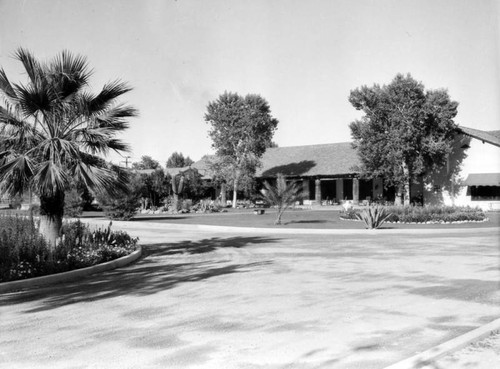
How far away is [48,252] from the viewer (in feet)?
32.3

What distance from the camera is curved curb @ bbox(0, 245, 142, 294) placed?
840 cm

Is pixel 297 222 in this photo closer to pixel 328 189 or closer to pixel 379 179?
pixel 379 179

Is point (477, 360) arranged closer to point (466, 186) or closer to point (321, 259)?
point (321, 259)

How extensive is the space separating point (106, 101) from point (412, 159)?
3117cm

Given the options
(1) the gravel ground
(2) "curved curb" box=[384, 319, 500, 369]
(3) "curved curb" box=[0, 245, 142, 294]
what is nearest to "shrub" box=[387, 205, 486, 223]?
(3) "curved curb" box=[0, 245, 142, 294]

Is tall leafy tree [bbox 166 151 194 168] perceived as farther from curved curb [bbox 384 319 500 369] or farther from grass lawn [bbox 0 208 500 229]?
curved curb [bbox 384 319 500 369]

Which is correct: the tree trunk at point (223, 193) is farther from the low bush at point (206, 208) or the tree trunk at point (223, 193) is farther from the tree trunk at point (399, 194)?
the tree trunk at point (399, 194)

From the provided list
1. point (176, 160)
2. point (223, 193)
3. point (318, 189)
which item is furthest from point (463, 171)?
point (176, 160)

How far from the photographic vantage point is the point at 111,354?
489cm

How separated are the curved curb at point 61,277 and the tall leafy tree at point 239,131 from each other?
3843 cm

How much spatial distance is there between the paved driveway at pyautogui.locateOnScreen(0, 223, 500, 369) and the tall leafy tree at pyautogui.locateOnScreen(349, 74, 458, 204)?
26324mm

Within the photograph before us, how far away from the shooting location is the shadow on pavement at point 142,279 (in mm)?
7754

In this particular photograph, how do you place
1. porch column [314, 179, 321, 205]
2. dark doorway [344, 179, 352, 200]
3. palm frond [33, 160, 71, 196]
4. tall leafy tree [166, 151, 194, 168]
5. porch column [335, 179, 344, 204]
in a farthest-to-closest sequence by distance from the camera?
1. tall leafy tree [166, 151, 194, 168]
2. dark doorway [344, 179, 352, 200]
3. porch column [335, 179, 344, 204]
4. porch column [314, 179, 321, 205]
5. palm frond [33, 160, 71, 196]

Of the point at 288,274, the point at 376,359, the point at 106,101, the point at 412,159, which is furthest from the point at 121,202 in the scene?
the point at 376,359
